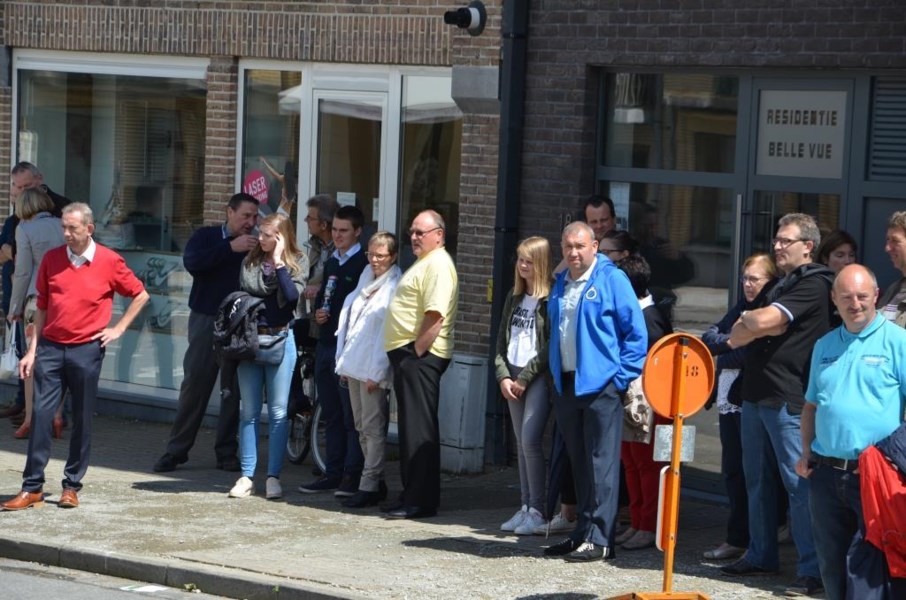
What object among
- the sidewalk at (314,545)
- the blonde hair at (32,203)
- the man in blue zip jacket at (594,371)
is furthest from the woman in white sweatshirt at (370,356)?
the blonde hair at (32,203)

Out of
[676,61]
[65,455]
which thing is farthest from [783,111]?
[65,455]

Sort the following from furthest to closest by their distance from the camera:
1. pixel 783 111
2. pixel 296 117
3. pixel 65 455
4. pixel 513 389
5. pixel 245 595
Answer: pixel 296 117 → pixel 65 455 → pixel 783 111 → pixel 513 389 → pixel 245 595

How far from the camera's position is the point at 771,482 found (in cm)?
884

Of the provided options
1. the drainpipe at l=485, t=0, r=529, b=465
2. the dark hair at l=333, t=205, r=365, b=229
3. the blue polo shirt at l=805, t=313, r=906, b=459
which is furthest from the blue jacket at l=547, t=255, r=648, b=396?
the drainpipe at l=485, t=0, r=529, b=465

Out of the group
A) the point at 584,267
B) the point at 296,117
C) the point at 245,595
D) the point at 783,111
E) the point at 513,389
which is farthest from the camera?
the point at 296,117

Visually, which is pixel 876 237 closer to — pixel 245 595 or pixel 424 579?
pixel 424 579

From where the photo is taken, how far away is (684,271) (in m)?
11.2

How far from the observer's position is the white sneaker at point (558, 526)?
9.98 metres

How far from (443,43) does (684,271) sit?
2.76 meters

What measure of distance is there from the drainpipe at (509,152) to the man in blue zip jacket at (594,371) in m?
2.72

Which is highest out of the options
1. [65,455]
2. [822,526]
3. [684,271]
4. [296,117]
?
[296,117]

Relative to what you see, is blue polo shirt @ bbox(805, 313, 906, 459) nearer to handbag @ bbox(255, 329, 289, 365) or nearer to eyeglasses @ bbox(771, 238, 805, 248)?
eyeglasses @ bbox(771, 238, 805, 248)

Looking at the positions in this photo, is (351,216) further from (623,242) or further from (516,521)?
(516,521)

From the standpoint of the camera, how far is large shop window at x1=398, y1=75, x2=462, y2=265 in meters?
12.7
